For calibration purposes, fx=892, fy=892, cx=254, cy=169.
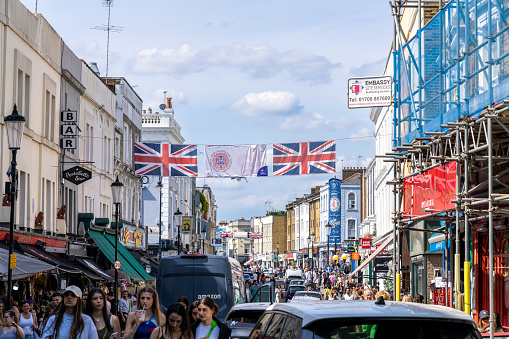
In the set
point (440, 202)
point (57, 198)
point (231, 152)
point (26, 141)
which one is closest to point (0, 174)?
point (26, 141)

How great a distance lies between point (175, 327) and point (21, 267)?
14248 mm

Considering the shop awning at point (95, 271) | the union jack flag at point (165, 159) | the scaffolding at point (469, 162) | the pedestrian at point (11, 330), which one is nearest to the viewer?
the pedestrian at point (11, 330)

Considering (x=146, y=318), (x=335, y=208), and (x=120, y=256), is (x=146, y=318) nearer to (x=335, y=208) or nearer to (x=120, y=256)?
(x=120, y=256)

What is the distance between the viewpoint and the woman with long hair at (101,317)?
1046 cm

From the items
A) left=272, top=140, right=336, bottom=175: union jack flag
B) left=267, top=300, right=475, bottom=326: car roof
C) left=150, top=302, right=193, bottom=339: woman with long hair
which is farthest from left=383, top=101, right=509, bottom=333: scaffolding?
left=272, top=140, right=336, bottom=175: union jack flag

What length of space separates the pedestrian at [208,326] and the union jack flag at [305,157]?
23.9 metres

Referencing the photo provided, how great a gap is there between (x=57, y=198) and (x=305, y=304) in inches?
1114

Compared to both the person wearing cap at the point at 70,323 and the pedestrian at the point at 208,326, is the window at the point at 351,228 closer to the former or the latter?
the pedestrian at the point at 208,326

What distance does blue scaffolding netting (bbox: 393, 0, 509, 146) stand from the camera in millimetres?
15969

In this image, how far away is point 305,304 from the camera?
764 cm

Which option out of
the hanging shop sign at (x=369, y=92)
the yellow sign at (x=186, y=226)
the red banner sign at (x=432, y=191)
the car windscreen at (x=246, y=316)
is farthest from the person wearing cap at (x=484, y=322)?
the yellow sign at (x=186, y=226)

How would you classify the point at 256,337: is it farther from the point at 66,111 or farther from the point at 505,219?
the point at 66,111

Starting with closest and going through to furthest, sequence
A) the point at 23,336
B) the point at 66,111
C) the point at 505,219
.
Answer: the point at 23,336
the point at 505,219
the point at 66,111

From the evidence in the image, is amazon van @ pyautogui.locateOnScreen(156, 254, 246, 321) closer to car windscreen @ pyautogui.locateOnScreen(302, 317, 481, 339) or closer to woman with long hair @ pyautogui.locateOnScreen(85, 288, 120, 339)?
woman with long hair @ pyautogui.locateOnScreen(85, 288, 120, 339)
